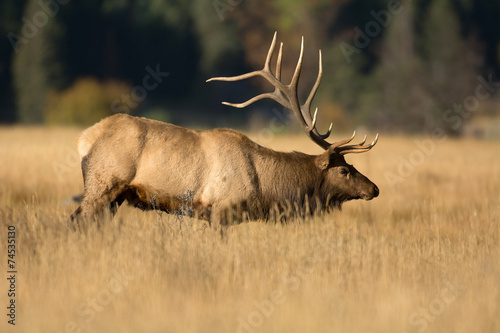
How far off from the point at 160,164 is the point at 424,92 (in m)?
22.3

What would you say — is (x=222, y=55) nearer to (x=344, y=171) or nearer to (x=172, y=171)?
(x=344, y=171)

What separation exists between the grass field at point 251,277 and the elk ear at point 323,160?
2.02 ft

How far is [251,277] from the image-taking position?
5.72 meters

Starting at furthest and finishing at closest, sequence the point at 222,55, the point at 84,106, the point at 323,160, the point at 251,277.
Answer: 1. the point at 222,55
2. the point at 84,106
3. the point at 323,160
4. the point at 251,277

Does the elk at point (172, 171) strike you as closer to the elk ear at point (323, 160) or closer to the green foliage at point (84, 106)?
the elk ear at point (323, 160)

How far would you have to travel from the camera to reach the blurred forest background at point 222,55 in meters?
35.2

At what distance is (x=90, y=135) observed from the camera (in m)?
7.30

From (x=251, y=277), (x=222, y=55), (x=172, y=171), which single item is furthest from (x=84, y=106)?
(x=251, y=277)

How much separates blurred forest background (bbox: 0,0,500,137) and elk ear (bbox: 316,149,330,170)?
22.1m

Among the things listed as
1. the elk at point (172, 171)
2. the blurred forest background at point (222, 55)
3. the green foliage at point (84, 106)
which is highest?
the blurred forest background at point (222, 55)

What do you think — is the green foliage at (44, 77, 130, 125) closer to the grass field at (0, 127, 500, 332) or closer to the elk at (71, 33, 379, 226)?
the grass field at (0, 127, 500, 332)

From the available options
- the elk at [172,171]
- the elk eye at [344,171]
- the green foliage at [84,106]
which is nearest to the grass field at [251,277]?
the elk at [172,171]

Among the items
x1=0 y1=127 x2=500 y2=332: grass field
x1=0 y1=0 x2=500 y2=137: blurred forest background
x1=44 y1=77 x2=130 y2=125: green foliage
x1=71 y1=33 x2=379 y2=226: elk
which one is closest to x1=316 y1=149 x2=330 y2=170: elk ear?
x1=71 y1=33 x2=379 y2=226: elk

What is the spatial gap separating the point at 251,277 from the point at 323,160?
8.07 feet
